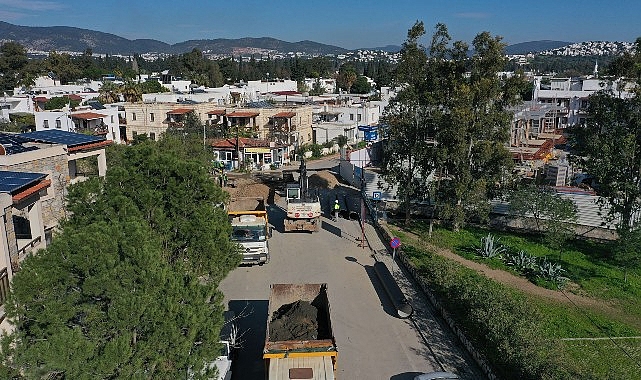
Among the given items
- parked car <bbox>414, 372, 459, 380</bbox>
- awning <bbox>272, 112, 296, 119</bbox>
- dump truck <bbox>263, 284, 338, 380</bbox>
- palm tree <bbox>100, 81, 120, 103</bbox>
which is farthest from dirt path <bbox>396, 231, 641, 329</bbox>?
palm tree <bbox>100, 81, 120, 103</bbox>

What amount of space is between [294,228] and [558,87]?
66.3 meters

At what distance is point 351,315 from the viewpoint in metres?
16.8

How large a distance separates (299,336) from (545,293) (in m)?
10.7

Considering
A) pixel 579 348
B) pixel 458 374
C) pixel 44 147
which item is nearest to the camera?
pixel 458 374

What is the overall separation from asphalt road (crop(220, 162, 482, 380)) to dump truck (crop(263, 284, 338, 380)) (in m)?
1.19

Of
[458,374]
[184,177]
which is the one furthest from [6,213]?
[458,374]

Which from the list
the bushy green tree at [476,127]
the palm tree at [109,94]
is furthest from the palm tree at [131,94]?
the bushy green tree at [476,127]

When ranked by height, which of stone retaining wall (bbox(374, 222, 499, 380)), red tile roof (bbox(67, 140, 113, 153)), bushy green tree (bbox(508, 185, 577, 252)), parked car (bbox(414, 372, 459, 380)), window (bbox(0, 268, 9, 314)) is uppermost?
red tile roof (bbox(67, 140, 113, 153))

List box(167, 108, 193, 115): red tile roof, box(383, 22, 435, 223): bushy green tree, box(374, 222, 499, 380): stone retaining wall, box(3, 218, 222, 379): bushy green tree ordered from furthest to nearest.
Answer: box(167, 108, 193, 115): red tile roof → box(383, 22, 435, 223): bushy green tree → box(374, 222, 499, 380): stone retaining wall → box(3, 218, 222, 379): bushy green tree

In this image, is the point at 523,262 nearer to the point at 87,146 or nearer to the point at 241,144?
the point at 87,146

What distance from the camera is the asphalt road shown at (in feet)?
45.2

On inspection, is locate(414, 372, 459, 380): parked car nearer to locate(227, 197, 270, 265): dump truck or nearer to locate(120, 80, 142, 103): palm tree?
locate(227, 197, 270, 265): dump truck

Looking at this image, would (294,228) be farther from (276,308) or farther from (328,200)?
(276,308)

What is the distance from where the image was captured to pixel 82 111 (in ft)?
160
